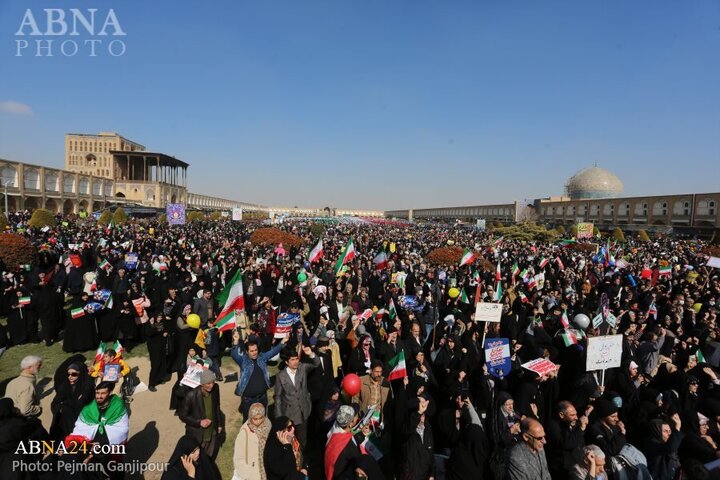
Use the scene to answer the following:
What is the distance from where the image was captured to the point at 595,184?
72812mm

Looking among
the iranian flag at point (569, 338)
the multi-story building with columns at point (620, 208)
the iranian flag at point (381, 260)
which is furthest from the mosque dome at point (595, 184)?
the iranian flag at point (569, 338)

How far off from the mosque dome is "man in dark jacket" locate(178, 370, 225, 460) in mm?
82177

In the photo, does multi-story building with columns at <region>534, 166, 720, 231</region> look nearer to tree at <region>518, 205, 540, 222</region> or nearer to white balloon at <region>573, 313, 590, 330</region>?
tree at <region>518, 205, 540, 222</region>

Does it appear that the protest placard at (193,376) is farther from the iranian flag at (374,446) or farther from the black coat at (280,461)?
the iranian flag at (374,446)

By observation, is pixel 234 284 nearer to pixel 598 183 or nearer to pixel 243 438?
pixel 243 438

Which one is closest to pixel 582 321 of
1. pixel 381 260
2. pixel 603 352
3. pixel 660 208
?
pixel 603 352

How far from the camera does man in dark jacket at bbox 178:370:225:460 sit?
3.94m

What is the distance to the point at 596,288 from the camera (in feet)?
41.9

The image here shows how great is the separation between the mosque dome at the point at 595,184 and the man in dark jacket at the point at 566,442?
80.6m

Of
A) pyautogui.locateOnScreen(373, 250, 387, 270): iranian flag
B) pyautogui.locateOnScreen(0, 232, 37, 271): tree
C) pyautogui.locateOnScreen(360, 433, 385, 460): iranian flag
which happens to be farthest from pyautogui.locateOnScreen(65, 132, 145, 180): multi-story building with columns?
pyautogui.locateOnScreen(360, 433, 385, 460): iranian flag

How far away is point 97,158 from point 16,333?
8610 centimetres

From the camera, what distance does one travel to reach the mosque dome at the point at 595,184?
72.6 m

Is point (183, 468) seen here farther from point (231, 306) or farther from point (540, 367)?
point (540, 367)

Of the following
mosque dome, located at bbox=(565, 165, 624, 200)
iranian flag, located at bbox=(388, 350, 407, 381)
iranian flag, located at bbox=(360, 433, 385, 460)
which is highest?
mosque dome, located at bbox=(565, 165, 624, 200)
